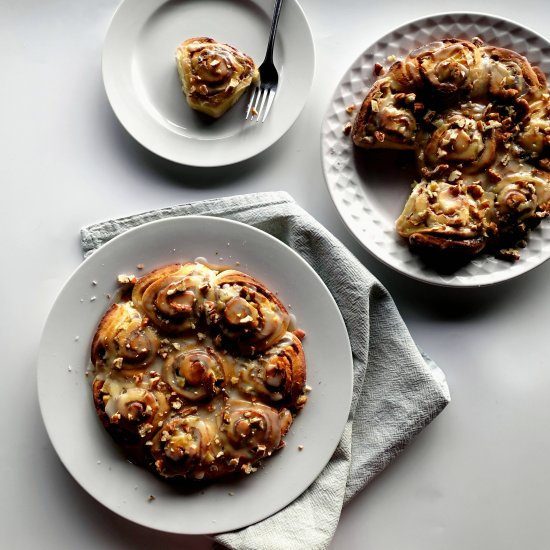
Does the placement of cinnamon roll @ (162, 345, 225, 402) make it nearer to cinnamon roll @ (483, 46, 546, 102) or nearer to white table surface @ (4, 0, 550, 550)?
white table surface @ (4, 0, 550, 550)

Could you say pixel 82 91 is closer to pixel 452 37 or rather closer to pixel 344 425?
pixel 452 37

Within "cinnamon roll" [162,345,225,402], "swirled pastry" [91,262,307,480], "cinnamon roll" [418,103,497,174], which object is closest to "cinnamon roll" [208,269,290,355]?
"swirled pastry" [91,262,307,480]

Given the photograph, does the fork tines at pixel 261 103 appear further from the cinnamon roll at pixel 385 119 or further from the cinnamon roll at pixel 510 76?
the cinnamon roll at pixel 510 76

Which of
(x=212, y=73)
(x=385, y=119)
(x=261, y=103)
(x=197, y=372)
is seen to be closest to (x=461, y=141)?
(x=385, y=119)

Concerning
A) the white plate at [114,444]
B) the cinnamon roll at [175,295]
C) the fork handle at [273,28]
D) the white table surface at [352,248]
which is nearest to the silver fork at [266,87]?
the fork handle at [273,28]

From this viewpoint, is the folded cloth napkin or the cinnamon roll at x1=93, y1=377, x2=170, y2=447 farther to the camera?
the folded cloth napkin
